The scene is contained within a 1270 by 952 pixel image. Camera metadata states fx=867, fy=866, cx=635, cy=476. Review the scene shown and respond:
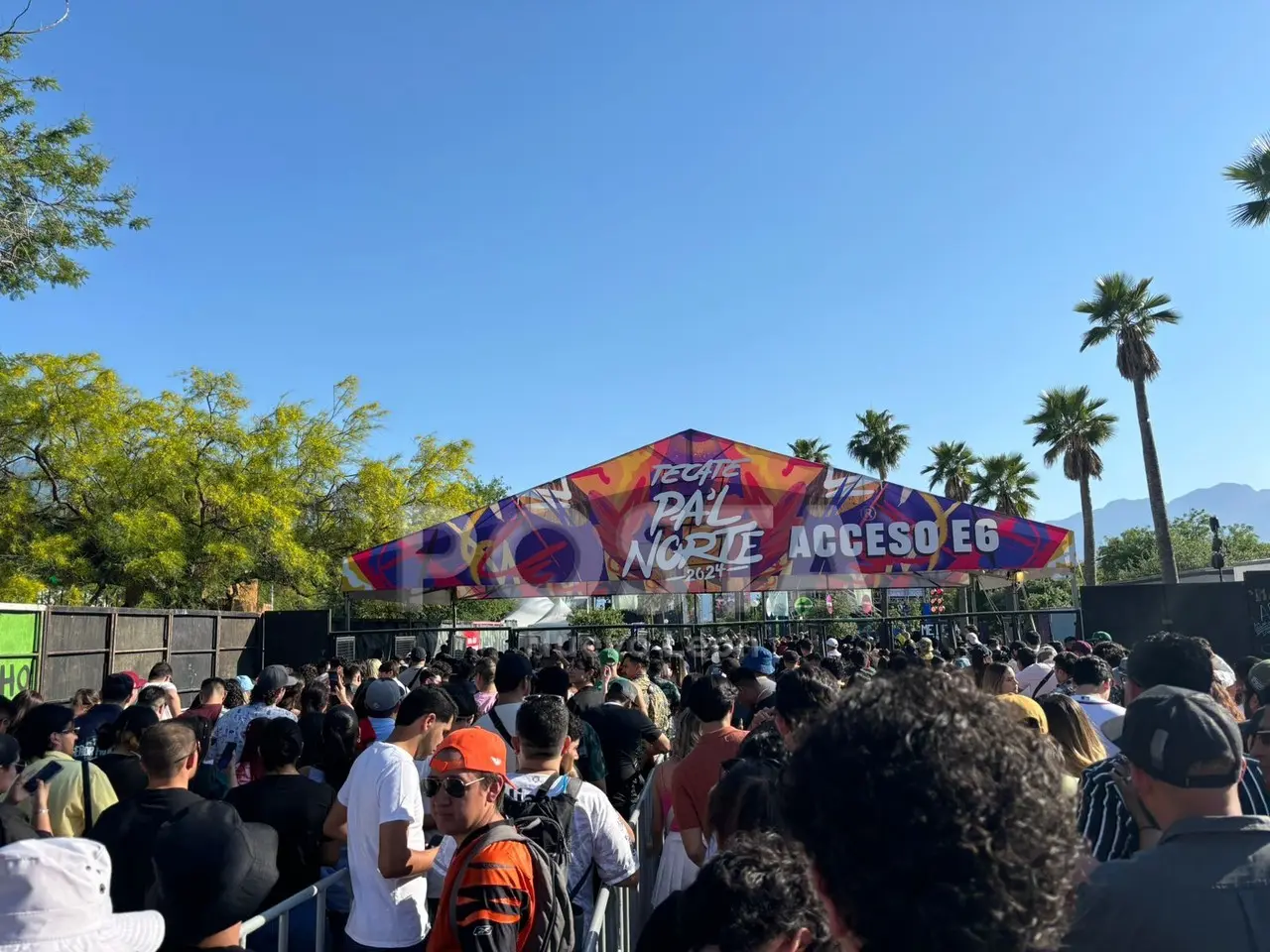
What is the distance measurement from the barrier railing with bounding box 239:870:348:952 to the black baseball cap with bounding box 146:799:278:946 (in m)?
0.70

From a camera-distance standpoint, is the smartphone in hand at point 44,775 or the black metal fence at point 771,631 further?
the black metal fence at point 771,631

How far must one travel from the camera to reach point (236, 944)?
3.13m

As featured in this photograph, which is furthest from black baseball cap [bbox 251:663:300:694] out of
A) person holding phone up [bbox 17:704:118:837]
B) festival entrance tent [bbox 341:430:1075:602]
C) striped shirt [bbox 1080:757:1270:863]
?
festival entrance tent [bbox 341:430:1075:602]

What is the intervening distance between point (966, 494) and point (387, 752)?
43.7 m

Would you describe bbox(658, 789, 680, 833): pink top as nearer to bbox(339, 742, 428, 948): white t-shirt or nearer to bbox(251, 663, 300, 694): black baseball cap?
bbox(339, 742, 428, 948): white t-shirt

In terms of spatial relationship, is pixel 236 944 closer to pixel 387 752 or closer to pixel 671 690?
pixel 387 752

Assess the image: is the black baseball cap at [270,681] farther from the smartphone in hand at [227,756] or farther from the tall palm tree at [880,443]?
the tall palm tree at [880,443]

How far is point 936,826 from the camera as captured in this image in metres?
1.28

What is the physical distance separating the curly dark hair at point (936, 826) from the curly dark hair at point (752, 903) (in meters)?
0.74

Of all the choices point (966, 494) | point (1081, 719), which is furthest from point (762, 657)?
point (966, 494)

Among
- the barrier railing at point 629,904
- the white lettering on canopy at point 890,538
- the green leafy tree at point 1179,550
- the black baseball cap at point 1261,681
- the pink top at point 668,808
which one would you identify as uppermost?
the green leafy tree at point 1179,550

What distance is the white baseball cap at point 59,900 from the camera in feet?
7.34

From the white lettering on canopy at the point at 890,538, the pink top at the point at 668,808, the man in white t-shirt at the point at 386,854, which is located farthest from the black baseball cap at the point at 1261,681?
the white lettering on canopy at the point at 890,538

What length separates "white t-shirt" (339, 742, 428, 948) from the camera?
3.82 metres
